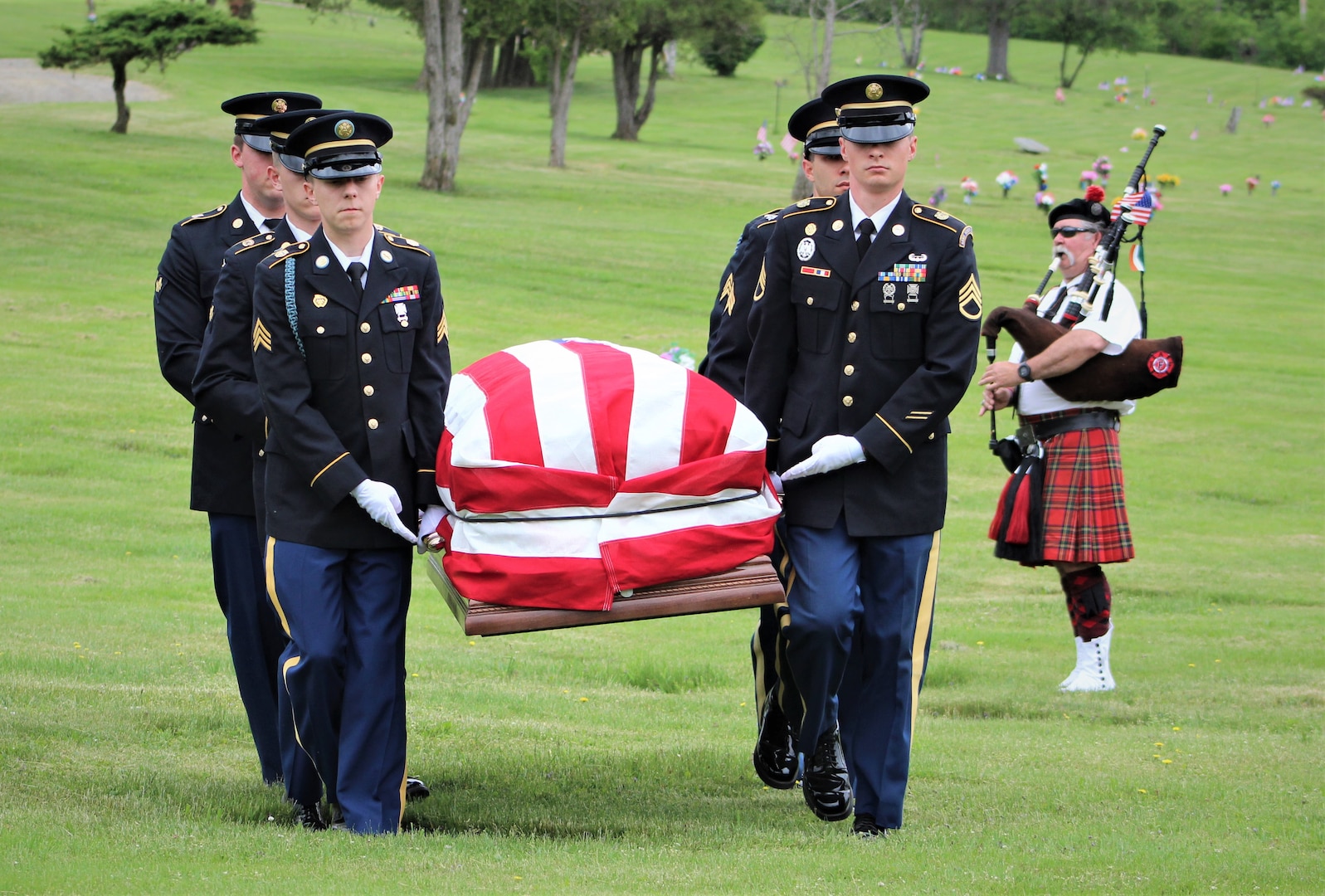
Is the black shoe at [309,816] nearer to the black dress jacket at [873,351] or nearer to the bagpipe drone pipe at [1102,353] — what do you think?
the black dress jacket at [873,351]

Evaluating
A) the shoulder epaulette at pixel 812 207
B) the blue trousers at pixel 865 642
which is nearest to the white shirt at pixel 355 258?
the shoulder epaulette at pixel 812 207

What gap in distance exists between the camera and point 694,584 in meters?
4.51

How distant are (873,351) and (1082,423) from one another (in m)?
3.46

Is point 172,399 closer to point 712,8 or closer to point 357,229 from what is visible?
point 357,229

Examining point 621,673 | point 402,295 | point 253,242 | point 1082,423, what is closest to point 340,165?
point 402,295

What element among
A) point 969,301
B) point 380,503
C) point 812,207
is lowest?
point 380,503

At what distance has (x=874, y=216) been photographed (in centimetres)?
492

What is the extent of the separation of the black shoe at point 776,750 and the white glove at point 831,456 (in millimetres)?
1158

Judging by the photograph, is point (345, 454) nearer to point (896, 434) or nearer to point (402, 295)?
point (402, 295)

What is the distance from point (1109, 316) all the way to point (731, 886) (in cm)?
466

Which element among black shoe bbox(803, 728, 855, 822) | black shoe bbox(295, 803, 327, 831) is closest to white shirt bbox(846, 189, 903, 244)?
black shoe bbox(803, 728, 855, 822)

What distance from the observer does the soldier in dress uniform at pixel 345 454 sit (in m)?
4.61

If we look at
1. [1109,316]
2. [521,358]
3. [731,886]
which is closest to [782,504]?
[521,358]

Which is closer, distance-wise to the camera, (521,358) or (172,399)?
(521,358)
